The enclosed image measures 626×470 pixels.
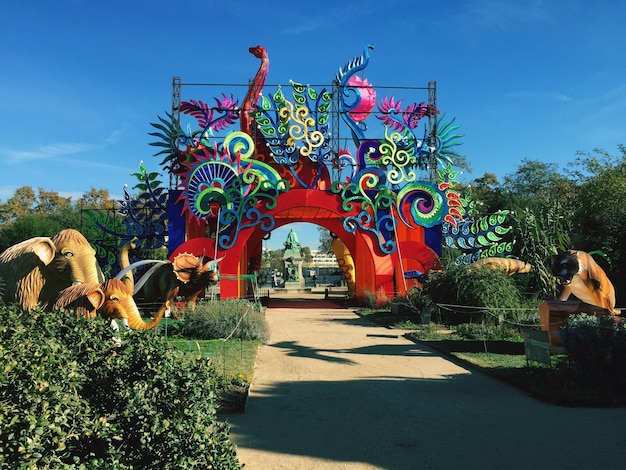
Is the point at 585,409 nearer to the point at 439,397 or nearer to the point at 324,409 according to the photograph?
the point at 439,397

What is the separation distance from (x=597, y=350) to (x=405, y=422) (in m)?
3.51

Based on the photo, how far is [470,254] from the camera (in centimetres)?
2138

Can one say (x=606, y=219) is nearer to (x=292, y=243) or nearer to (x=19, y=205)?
(x=292, y=243)

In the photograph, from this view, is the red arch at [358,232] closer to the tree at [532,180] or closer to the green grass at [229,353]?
the green grass at [229,353]

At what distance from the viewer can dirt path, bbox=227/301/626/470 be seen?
5.05m

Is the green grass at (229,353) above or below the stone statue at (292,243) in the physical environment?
→ below

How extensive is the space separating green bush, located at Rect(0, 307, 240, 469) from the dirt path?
1728 mm

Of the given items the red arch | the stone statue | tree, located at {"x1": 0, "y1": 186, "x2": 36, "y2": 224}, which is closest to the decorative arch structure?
the red arch

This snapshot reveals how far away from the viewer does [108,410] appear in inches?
144

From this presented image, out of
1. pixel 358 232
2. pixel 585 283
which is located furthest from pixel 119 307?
pixel 358 232

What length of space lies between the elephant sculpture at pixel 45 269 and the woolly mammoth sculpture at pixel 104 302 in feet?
4.68

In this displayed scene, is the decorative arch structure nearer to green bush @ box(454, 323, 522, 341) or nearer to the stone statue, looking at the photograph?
green bush @ box(454, 323, 522, 341)

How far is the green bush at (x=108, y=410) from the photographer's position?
2.98 m

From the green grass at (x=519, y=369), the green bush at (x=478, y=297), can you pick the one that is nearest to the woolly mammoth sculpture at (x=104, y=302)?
the green grass at (x=519, y=369)
